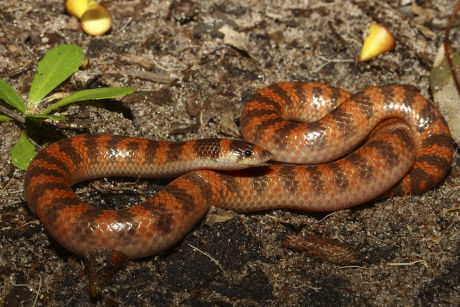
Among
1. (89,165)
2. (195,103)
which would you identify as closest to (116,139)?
(89,165)

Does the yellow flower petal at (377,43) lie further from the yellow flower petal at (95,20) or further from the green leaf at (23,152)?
the green leaf at (23,152)

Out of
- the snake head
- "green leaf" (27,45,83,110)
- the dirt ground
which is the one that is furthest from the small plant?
the snake head

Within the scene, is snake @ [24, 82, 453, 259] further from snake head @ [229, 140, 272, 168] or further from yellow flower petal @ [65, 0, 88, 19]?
yellow flower petal @ [65, 0, 88, 19]

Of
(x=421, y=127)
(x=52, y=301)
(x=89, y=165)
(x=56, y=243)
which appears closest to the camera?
(x=52, y=301)

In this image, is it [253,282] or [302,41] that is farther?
[302,41]

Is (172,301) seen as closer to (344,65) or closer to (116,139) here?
(116,139)

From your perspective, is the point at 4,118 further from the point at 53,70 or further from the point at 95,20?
the point at 95,20

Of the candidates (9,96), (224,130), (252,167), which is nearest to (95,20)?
(9,96)
